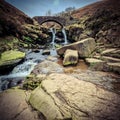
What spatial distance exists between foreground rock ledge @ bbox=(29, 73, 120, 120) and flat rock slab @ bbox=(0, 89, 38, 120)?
Answer: 0.21 metres

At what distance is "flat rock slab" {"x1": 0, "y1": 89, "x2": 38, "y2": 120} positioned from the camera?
3.28 metres

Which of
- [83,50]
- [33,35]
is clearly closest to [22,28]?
[33,35]

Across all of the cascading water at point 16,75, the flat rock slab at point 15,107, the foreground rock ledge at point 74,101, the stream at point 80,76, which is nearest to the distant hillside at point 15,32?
the cascading water at point 16,75

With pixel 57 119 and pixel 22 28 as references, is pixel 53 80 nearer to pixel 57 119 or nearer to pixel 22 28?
pixel 57 119

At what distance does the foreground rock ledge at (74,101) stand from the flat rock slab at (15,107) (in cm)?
21

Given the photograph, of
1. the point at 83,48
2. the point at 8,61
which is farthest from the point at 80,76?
the point at 8,61

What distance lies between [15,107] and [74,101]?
5.42 ft

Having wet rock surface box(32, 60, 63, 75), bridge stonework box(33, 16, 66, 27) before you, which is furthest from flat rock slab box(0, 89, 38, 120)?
bridge stonework box(33, 16, 66, 27)

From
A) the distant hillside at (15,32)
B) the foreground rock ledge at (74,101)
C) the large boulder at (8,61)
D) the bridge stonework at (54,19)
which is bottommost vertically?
the foreground rock ledge at (74,101)

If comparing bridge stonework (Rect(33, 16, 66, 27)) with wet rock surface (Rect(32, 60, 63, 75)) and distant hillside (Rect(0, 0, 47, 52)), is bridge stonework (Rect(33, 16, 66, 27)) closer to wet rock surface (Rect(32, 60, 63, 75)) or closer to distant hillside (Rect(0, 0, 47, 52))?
distant hillside (Rect(0, 0, 47, 52))

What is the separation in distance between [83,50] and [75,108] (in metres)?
5.28

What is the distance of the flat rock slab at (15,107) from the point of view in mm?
3277

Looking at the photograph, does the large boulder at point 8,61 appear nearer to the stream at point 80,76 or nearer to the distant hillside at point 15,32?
the stream at point 80,76

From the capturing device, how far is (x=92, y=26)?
13.3 m
